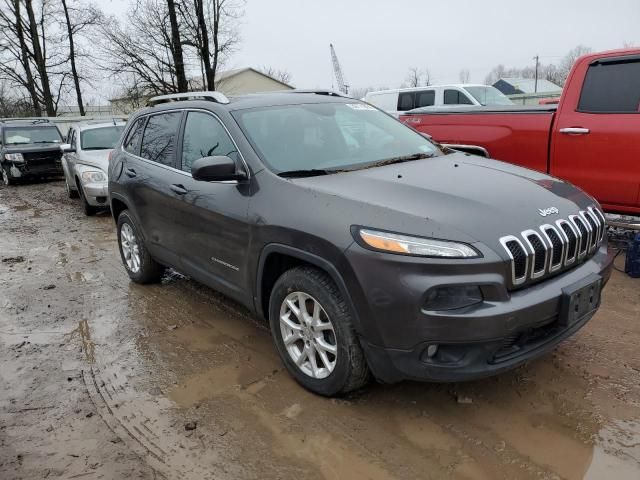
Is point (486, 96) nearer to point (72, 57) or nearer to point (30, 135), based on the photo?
point (30, 135)

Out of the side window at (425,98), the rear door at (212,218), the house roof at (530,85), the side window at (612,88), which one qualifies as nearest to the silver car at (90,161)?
the rear door at (212,218)

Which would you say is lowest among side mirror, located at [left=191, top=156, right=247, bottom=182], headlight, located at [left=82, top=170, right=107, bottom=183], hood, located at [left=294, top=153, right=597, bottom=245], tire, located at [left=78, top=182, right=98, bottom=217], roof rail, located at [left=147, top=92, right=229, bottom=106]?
tire, located at [left=78, top=182, right=98, bottom=217]

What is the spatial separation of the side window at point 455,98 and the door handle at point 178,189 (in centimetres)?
987

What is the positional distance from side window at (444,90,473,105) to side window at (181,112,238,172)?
9686mm

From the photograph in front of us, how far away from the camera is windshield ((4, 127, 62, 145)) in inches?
582

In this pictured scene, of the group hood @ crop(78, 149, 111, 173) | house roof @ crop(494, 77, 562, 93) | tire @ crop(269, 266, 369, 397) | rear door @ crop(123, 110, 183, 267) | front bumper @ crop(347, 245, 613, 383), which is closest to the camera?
front bumper @ crop(347, 245, 613, 383)

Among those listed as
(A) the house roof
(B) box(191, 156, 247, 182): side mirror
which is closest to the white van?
(B) box(191, 156, 247, 182): side mirror

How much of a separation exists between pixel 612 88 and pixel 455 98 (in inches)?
309

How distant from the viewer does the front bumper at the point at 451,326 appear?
2.40 metres

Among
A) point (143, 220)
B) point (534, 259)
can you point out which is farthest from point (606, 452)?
Answer: point (143, 220)

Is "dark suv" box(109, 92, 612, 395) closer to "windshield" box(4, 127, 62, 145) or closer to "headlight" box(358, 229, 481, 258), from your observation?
"headlight" box(358, 229, 481, 258)

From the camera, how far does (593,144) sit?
4.98 meters

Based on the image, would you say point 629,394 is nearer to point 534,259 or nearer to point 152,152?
point 534,259

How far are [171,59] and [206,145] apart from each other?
19.7 meters
